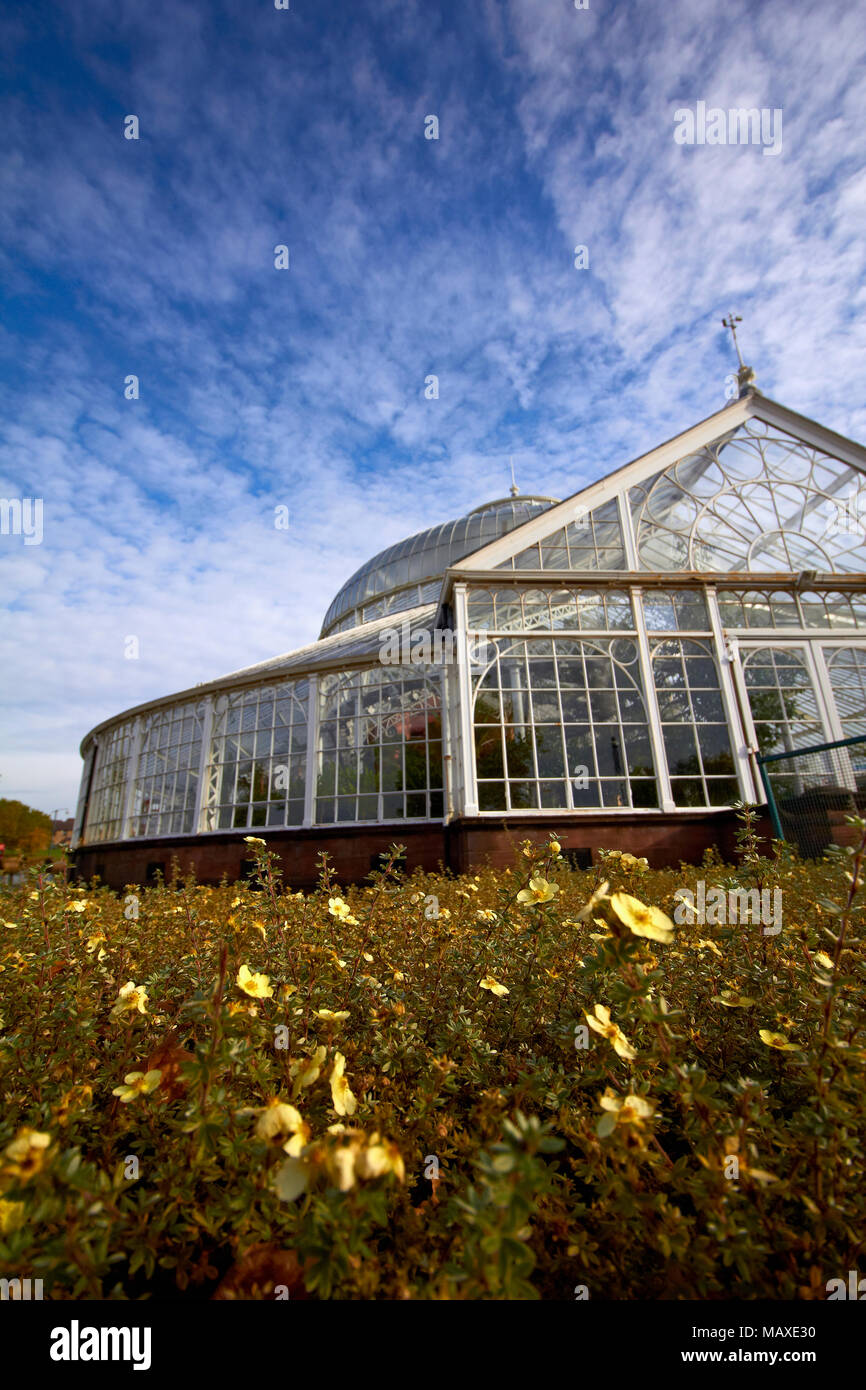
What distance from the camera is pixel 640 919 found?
5.04 feet

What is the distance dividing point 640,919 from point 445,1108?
123cm

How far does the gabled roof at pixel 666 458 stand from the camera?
43.0 feet

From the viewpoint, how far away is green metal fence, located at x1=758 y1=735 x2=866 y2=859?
9.30 m

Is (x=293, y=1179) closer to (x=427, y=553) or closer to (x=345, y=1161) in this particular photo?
(x=345, y=1161)

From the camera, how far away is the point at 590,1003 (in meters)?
2.39

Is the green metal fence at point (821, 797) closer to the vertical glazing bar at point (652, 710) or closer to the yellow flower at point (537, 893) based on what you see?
the vertical glazing bar at point (652, 710)

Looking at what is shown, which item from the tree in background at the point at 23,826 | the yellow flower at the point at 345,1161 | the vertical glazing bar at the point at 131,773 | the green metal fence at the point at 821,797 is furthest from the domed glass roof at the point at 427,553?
the tree in background at the point at 23,826

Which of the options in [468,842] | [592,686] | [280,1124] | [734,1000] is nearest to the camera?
[280,1124]

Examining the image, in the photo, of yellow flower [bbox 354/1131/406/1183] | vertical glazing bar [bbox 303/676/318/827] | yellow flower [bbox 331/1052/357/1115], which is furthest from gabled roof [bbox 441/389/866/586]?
yellow flower [bbox 354/1131/406/1183]

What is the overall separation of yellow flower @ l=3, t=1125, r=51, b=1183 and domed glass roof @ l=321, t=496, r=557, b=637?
72.0 feet

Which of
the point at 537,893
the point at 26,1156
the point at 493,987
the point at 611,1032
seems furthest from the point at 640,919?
the point at 26,1156

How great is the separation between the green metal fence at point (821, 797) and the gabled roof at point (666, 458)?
683 centimetres
